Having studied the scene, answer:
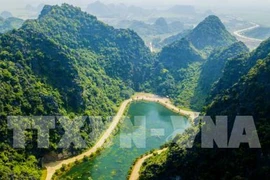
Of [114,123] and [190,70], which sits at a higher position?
[190,70]

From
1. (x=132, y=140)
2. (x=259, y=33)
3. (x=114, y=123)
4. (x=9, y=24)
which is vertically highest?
(x=9, y=24)

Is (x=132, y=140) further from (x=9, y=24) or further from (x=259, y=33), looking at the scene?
(x=259, y=33)

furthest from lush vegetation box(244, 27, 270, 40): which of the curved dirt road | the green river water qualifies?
the green river water

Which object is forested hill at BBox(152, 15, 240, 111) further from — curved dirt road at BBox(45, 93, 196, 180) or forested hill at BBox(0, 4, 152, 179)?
forested hill at BBox(0, 4, 152, 179)

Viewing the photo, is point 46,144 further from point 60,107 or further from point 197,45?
point 197,45

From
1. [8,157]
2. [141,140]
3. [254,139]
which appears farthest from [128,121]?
[254,139]

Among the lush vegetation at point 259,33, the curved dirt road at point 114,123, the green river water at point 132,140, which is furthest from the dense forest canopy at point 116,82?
the lush vegetation at point 259,33

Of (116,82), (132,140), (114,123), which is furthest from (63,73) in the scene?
(116,82)

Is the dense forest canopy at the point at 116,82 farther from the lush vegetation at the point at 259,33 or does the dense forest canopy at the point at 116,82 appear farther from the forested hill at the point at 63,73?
the lush vegetation at the point at 259,33

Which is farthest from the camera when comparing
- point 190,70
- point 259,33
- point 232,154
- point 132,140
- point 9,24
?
point 259,33
